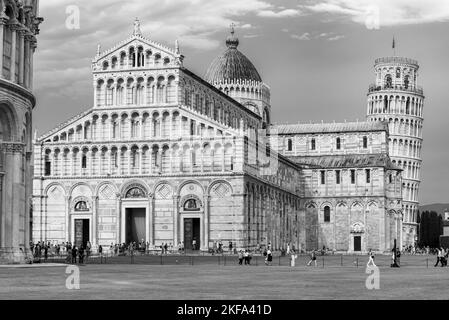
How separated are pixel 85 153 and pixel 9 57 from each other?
4503 centimetres

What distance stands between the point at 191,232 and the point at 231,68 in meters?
41.6

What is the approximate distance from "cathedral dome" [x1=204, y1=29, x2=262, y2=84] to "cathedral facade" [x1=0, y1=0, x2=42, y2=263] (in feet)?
256

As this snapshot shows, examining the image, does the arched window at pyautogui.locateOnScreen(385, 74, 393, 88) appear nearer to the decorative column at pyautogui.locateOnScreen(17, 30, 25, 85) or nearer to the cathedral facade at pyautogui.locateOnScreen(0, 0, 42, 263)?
the cathedral facade at pyautogui.locateOnScreen(0, 0, 42, 263)

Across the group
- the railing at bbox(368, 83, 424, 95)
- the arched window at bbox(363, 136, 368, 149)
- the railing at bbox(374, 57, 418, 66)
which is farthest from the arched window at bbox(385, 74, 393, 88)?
the arched window at bbox(363, 136, 368, 149)

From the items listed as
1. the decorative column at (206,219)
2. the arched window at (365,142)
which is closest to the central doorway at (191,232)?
the decorative column at (206,219)

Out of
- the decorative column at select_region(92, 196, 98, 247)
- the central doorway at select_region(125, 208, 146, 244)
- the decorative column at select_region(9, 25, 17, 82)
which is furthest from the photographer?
the central doorway at select_region(125, 208, 146, 244)

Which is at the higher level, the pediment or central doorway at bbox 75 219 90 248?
the pediment

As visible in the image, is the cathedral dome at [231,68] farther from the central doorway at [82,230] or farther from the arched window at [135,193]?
the central doorway at [82,230]

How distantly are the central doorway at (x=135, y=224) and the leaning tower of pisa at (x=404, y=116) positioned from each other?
7080 cm

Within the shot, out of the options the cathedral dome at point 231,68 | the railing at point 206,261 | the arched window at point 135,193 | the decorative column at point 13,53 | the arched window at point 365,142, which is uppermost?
the cathedral dome at point 231,68

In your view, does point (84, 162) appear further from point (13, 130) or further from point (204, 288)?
point (204, 288)

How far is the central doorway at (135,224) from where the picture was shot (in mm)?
92812

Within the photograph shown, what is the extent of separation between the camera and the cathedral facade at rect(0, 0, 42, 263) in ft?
155
